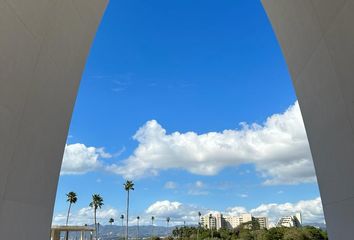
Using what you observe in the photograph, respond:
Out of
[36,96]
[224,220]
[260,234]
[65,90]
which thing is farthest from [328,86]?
[224,220]

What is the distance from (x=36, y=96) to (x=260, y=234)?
79661 mm

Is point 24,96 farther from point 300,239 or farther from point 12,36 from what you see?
point 300,239

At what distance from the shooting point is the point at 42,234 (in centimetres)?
538

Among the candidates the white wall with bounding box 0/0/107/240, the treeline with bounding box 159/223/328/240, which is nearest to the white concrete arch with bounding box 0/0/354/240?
the white wall with bounding box 0/0/107/240

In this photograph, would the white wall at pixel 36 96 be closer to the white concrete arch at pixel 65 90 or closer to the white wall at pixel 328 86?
the white concrete arch at pixel 65 90

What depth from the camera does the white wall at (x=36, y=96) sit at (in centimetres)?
379

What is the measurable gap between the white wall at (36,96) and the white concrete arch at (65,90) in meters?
0.01

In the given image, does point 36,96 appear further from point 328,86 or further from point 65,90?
point 328,86

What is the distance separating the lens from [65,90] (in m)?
5.94

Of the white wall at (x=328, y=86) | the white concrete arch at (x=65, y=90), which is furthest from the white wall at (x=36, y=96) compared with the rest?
the white wall at (x=328, y=86)

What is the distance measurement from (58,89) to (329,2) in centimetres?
451

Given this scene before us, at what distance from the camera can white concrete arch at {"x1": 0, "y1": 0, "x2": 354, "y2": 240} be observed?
392cm

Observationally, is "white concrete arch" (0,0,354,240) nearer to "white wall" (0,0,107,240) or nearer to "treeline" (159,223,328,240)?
"white wall" (0,0,107,240)

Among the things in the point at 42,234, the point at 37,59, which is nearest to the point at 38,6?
the point at 37,59
